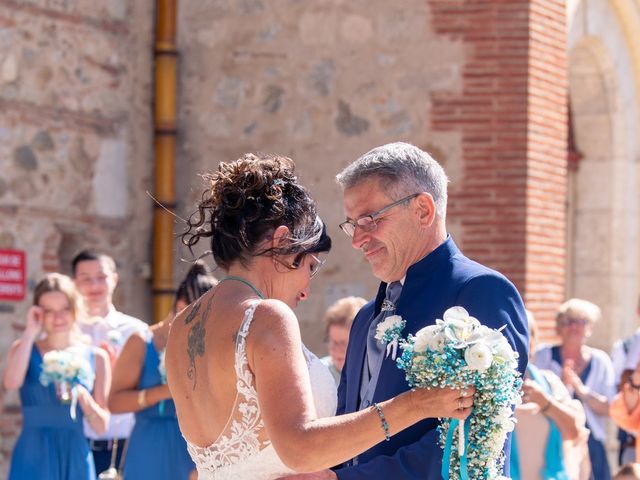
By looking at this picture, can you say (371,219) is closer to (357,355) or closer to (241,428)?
(357,355)

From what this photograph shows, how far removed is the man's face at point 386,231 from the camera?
3.82m

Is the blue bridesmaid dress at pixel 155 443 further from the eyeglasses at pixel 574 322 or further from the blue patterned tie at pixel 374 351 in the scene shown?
the blue patterned tie at pixel 374 351

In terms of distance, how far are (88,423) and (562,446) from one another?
2.74 meters

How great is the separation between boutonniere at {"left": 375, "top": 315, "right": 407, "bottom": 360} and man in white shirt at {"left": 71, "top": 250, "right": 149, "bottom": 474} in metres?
4.20

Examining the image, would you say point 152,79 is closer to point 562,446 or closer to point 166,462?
point 166,462

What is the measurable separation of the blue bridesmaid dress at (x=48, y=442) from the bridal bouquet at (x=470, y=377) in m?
4.00

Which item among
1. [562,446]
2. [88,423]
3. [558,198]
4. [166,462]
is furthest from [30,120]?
[562,446]

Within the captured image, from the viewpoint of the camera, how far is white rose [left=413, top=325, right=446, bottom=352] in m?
3.30

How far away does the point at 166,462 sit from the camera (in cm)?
686

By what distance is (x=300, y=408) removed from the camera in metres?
3.14

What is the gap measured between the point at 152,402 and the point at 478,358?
3.78 meters

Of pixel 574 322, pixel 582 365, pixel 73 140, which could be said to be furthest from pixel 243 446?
pixel 73 140

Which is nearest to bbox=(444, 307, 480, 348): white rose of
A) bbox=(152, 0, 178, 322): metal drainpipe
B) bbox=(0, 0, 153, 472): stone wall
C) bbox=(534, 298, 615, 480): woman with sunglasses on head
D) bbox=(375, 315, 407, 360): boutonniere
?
bbox=(375, 315, 407, 360): boutonniere

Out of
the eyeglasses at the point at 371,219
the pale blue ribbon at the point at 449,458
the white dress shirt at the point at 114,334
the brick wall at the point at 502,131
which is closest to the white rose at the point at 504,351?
the pale blue ribbon at the point at 449,458
